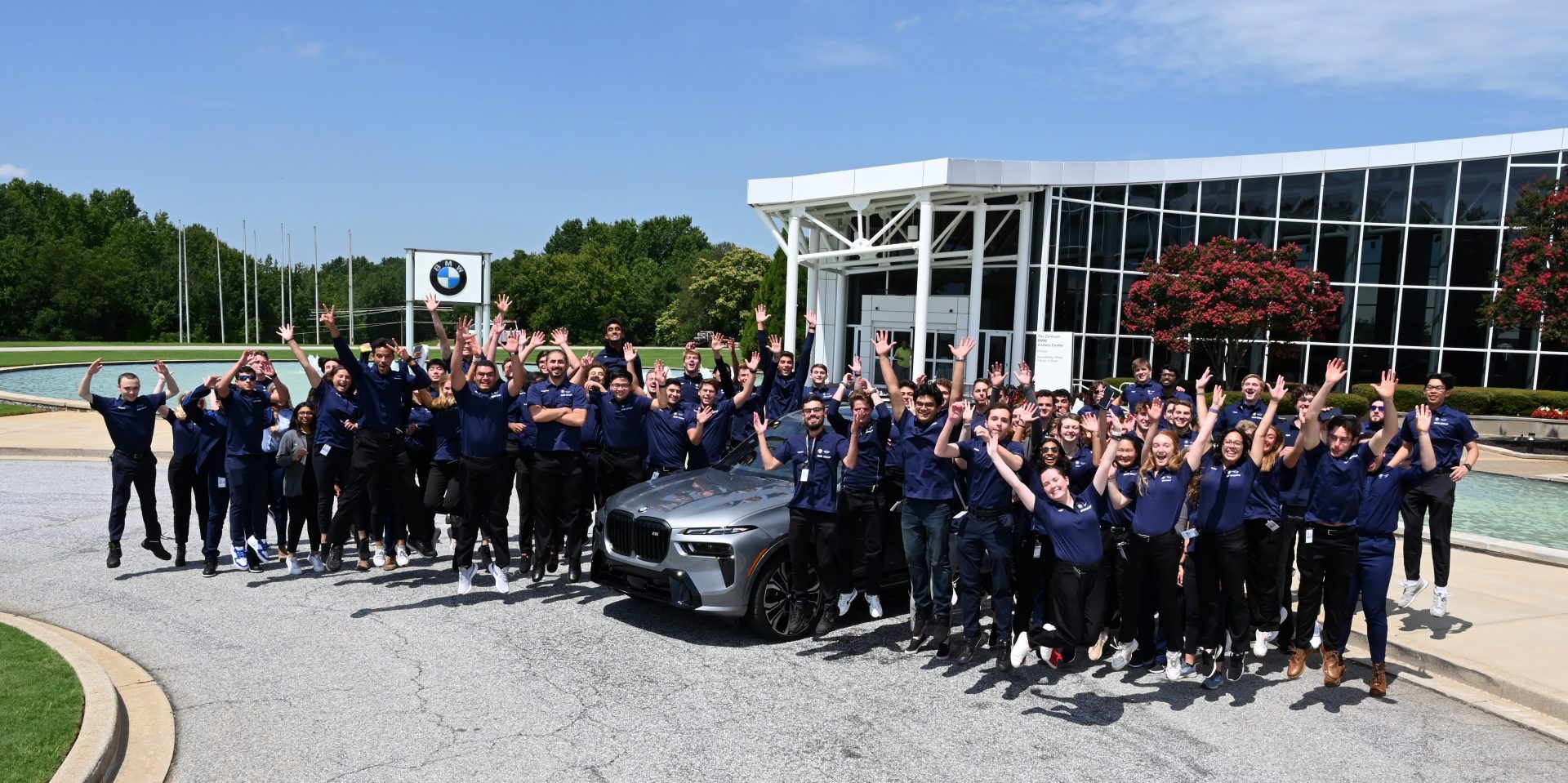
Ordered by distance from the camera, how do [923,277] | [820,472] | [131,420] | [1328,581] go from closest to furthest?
[1328,581] → [820,472] → [131,420] → [923,277]

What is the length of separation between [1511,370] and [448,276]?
95.8 feet

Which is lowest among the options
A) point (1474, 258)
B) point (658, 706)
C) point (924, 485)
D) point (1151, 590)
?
point (658, 706)

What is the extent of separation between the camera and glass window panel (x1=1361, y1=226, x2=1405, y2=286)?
2961 cm

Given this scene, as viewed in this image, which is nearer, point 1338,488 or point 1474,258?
point 1338,488

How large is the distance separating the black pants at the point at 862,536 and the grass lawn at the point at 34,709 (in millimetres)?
4605

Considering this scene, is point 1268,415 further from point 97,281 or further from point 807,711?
point 97,281

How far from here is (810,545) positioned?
282 inches

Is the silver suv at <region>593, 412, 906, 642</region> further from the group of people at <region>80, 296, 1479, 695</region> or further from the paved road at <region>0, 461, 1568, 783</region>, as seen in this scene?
the paved road at <region>0, 461, 1568, 783</region>

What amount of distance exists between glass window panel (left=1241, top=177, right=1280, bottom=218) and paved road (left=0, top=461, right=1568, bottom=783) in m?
25.7

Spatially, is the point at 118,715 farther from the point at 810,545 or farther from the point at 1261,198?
the point at 1261,198

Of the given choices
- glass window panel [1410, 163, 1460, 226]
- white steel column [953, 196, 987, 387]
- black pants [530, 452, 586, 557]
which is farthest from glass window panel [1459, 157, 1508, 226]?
black pants [530, 452, 586, 557]

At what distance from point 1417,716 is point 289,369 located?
4230 centimetres

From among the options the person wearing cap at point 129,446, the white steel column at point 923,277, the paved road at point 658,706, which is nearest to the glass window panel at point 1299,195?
the white steel column at point 923,277

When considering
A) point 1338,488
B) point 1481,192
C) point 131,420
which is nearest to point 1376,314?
point 1481,192
